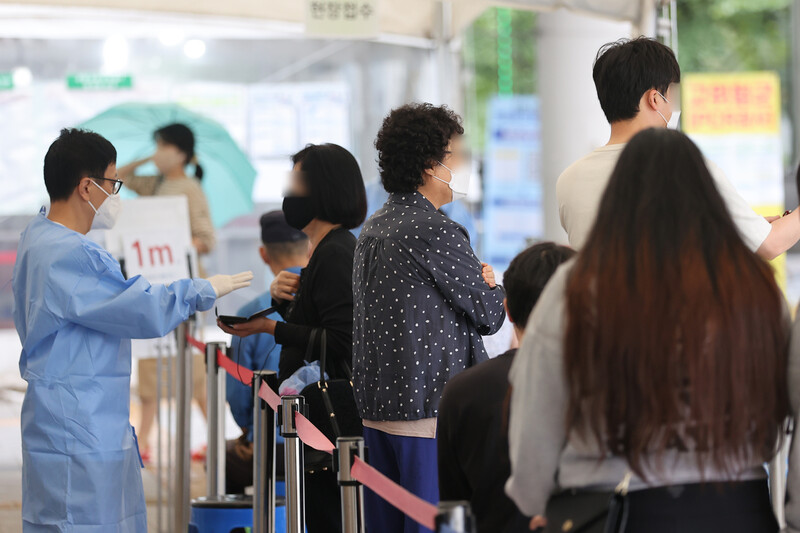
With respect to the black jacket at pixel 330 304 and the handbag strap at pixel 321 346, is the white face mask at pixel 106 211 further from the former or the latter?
the handbag strap at pixel 321 346

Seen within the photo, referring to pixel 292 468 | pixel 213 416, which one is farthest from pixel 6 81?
pixel 292 468

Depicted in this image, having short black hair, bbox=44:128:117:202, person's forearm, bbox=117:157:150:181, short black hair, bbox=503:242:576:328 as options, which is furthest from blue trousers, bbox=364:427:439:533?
person's forearm, bbox=117:157:150:181

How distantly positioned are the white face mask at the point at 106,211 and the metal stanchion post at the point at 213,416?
100 centimetres

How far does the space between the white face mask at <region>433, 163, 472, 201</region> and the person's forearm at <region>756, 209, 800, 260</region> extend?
935 millimetres

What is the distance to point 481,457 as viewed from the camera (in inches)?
82.0

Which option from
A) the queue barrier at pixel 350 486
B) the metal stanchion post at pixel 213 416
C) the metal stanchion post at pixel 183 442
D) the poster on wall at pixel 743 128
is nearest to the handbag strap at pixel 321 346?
the queue barrier at pixel 350 486

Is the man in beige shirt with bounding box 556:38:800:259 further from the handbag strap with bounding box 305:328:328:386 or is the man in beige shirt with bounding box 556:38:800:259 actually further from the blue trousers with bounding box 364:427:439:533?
the handbag strap with bounding box 305:328:328:386

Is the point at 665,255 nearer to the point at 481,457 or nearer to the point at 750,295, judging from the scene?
the point at 750,295

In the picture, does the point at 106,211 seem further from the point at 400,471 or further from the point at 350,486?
the point at 350,486

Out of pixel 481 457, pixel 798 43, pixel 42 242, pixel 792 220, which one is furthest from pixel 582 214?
pixel 798 43

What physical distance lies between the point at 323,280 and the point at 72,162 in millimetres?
895

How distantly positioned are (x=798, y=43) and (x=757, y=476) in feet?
46.5

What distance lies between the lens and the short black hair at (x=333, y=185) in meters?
3.45

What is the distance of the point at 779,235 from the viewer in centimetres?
267
